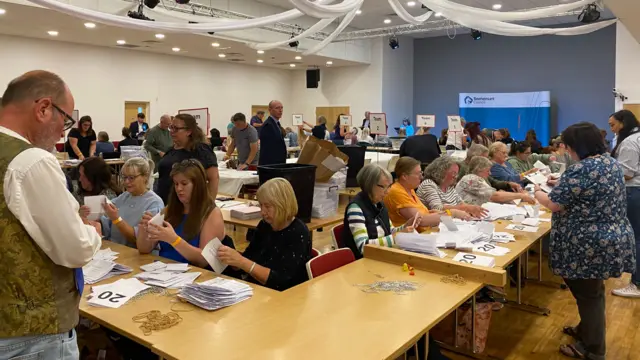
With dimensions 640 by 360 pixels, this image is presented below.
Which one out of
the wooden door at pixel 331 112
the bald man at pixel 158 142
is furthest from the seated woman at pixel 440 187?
the wooden door at pixel 331 112

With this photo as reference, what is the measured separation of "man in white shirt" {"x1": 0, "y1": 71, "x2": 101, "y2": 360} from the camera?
1.33 m

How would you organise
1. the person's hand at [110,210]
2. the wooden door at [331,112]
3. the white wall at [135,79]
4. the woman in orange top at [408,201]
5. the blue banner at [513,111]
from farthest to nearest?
1. the wooden door at [331,112]
2. the blue banner at [513,111]
3. the white wall at [135,79]
4. the woman in orange top at [408,201]
5. the person's hand at [110,210]

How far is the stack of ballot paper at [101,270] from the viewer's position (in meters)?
2.47

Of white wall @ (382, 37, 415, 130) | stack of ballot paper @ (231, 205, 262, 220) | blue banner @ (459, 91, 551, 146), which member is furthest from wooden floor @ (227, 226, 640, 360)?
white wall @ (382, 37, 415, 130)

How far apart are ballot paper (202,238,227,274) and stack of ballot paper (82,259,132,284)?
494 millimetres

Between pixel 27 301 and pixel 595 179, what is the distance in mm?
2743

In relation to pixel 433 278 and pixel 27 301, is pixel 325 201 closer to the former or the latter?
pixel 433 278

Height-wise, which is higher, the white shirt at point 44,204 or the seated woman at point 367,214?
the white shirt at point 44,204

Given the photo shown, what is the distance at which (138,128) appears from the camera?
11.7m

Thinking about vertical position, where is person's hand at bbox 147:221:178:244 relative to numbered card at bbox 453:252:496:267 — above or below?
above

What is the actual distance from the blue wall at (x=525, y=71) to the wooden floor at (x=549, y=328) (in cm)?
1030

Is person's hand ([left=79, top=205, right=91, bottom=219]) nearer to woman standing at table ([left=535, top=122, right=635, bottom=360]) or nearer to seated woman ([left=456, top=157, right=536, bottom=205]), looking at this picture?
woman standing at table ([left=535, top=122, right=635, bottom=360])

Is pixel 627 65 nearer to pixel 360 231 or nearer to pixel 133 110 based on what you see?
pixel 360 231

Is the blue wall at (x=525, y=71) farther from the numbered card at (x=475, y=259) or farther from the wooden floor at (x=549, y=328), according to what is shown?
the numbered card at (x=475, y=259)
